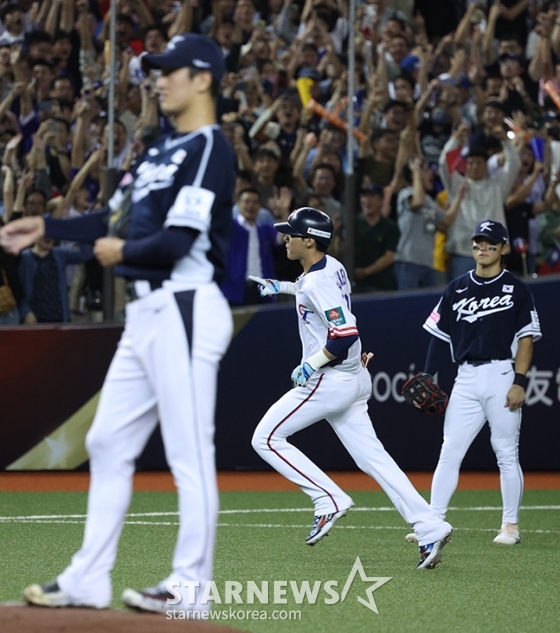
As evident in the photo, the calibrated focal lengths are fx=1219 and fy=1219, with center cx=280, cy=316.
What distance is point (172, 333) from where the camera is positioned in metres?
4.54

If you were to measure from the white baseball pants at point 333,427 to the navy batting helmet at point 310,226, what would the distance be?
0.86 metres

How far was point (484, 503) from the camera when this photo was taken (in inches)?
431

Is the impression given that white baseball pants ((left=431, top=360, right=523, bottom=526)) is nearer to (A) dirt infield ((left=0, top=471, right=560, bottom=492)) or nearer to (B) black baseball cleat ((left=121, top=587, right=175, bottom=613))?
(A) dirt infield ((left=0, top=471, right=560, bottom=492))

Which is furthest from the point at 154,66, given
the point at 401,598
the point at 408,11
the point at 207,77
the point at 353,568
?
the point at 408,11

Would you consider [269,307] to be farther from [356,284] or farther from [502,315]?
[502,315]

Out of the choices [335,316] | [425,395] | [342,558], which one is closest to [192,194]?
[335,316]

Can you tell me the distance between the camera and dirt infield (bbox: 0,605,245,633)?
13.8 feet

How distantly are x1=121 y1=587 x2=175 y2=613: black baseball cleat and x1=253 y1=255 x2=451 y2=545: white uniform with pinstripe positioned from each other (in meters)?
2.90

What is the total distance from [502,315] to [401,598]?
2874 mm

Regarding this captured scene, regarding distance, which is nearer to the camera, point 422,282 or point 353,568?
point 353,568

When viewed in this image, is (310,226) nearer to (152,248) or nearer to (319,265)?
(319,265)

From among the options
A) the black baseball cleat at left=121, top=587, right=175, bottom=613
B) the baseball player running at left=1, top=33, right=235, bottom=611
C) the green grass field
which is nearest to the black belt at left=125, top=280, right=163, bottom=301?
the baseball player running at left=1, top=33, right=235, bottom=611

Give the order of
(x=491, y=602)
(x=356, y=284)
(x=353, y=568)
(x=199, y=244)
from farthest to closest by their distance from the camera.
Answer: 1. (x=356, y=284)
2. (x=353, y=568)
3. (x=491, y=602)
4. (x=199, y=244)

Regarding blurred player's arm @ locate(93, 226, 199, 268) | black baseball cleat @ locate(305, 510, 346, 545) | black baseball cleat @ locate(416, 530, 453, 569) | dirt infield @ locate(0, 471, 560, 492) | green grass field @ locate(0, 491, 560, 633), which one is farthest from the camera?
dirt infield @ locate(0, 471, 560, 492)
